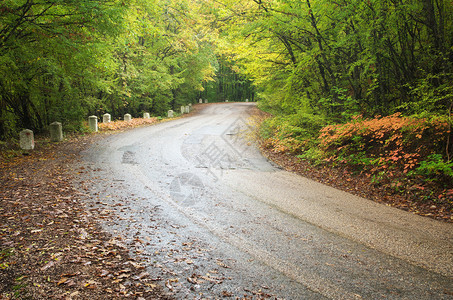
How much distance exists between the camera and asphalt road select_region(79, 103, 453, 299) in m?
3.16

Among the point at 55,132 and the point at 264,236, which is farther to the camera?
the point at 55,132

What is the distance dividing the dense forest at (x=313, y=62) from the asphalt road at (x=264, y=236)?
226 centimetres

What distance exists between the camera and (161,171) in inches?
316

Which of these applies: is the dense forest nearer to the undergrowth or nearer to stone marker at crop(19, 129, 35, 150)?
the undergrowth

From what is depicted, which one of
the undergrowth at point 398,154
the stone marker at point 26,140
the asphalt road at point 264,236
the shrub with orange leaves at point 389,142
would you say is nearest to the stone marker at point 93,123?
the stone marker at point 26,140

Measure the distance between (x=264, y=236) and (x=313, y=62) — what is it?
792cm

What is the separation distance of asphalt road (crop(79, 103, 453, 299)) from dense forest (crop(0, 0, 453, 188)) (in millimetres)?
2256

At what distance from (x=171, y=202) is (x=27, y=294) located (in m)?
3.21

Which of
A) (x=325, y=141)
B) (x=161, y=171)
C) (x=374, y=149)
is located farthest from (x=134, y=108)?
(x=374, y=149)

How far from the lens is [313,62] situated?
32.7ft

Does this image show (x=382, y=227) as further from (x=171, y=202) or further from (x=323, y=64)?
(x=323, y=64)

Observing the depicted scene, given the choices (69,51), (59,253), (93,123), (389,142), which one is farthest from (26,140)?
(389,142)

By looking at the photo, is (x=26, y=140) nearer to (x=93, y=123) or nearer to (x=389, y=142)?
(x=93, y=123)

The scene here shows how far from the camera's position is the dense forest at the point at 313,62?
6.92m
